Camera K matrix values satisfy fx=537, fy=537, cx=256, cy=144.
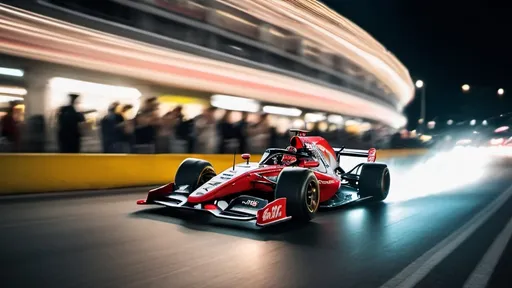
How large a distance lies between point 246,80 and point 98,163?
11351mm

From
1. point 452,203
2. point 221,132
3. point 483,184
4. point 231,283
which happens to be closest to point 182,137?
point 221,132

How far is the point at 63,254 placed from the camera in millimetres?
5199

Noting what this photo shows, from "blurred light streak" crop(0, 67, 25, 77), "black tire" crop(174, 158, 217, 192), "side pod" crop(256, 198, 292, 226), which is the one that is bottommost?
"side pod" crop(256, 198, 292, 226)

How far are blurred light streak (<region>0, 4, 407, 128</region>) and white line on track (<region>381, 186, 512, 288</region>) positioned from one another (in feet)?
32.8

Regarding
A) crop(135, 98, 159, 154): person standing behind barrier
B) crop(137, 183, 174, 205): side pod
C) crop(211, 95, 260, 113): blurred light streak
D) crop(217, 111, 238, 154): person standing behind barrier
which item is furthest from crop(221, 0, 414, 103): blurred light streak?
crop(137, 183, 174, 205): side pod

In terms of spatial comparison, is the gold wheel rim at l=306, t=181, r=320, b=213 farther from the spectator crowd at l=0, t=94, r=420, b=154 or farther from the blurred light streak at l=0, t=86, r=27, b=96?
the blurred light streak at l=0, t=86, r=27, b=96

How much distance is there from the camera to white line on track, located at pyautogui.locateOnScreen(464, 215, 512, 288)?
4.66 meters

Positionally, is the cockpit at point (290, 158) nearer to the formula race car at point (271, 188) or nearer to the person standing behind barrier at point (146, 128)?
the formula race car at point (271, 188)

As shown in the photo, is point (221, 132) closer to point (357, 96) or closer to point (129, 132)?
point (129, 132)

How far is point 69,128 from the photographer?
11.6 m

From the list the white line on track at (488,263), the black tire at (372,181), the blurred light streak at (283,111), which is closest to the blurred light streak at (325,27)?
the blurred light streak at (283,111)

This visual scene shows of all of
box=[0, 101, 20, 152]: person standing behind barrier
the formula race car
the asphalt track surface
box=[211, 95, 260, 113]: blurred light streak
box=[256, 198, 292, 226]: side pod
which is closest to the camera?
the asphalt track surface

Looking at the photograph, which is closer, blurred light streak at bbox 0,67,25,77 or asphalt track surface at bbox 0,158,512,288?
asphalt track surface at bbox 0,158,512,288

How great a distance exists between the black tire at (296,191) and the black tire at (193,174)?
4.76ft
